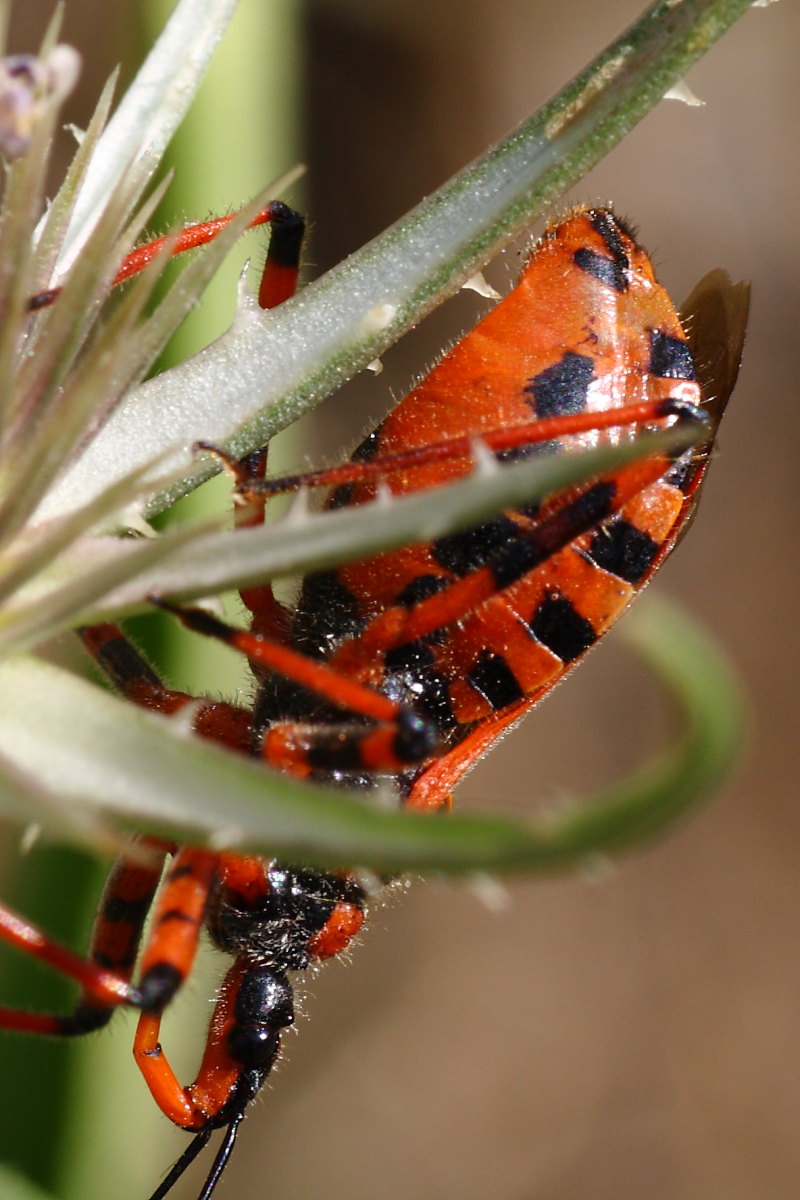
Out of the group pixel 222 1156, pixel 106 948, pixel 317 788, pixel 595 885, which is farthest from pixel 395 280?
→ pixel 595 885

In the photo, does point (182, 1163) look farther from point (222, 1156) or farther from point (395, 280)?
point (395, 280)

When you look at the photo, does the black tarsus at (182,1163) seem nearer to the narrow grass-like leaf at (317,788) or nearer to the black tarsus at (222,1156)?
the black tarsus at (222,1156)

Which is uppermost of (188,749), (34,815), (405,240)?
(405,240)

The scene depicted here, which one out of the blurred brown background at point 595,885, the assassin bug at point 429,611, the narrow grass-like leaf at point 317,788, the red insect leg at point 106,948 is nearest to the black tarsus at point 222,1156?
the assassin bug at point 429,611

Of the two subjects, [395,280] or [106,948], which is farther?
[106,948]

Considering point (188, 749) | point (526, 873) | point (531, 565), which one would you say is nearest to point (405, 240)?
point (531, 565)

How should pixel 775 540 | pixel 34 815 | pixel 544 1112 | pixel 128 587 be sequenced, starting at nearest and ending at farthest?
pixel 34 815
pixel 128 587
pixel 544 1112
pixel 775 540

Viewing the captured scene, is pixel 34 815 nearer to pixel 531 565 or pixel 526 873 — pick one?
pixel 526 873
